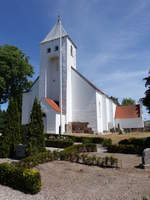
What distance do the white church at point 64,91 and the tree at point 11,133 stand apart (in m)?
13.6

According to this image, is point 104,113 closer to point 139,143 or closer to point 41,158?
point 139,143

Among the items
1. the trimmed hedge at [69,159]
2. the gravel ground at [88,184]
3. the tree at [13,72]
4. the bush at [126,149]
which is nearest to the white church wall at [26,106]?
the tree at [13,72]

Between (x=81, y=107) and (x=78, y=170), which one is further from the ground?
(x=81, y=107)

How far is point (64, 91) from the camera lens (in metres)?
28.9

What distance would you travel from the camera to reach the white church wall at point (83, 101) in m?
28.7

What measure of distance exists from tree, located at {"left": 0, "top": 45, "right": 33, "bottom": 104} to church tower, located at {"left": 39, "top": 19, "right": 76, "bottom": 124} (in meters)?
3.40

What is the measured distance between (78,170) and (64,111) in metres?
20.1

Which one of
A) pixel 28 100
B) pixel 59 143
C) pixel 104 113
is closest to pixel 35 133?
pixel 59 143

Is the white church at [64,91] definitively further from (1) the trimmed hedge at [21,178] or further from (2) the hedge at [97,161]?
(1) the trimmed hedge at [21,178]

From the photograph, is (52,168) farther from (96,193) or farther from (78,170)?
(96,193)

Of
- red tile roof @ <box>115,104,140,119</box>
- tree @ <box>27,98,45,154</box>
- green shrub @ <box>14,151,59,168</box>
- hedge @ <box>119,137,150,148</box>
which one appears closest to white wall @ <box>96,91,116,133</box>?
red tile roof @ <box>115,104,140,119</box>

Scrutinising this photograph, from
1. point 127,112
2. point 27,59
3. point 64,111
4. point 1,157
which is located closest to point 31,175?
point 1,157

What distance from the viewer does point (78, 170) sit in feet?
27.6

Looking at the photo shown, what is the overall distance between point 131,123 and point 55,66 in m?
19.8
